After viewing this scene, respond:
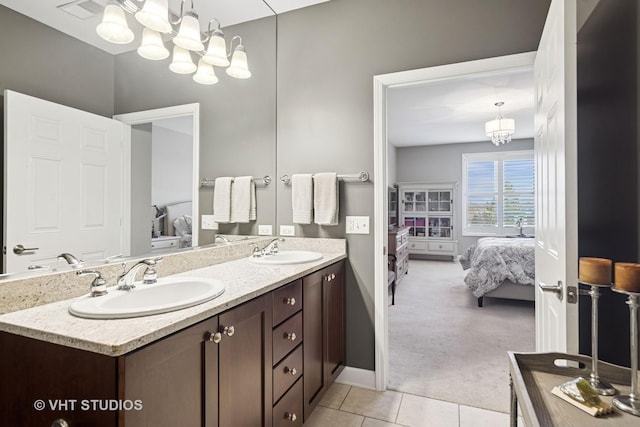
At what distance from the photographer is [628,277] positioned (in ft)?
2.62

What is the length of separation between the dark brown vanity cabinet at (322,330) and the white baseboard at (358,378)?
0.07m

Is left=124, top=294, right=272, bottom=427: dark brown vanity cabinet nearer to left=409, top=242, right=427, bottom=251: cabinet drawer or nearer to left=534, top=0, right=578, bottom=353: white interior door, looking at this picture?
left=534, top=0, right=578, bottom=353: white interior door

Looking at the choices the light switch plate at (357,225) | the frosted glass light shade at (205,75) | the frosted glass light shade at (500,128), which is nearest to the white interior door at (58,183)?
the frosted glass light shade at (205,75)

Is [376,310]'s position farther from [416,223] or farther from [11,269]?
[416,223]

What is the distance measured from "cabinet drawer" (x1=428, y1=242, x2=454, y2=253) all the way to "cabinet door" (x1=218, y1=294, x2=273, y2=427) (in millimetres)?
6524

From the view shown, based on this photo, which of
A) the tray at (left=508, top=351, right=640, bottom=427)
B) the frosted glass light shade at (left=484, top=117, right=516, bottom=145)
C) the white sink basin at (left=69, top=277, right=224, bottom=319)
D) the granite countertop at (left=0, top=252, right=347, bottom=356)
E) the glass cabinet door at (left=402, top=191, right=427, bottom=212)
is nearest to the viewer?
the tray at (left=508, top=351, right=640, bottom=427)

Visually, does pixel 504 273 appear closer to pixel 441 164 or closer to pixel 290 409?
pixel 290 409

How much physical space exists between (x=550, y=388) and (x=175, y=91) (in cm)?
194

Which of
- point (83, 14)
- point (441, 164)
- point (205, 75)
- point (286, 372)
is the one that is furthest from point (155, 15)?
point (441, 164)

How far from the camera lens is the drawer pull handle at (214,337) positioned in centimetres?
110

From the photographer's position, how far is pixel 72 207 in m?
1.19

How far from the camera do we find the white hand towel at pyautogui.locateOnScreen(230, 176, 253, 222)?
92.3 inches

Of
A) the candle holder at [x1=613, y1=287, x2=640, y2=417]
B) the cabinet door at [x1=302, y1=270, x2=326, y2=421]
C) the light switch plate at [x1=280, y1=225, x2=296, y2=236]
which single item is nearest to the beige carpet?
the cabinet door at [x1=302, y1=270, x2=326, y2=421]

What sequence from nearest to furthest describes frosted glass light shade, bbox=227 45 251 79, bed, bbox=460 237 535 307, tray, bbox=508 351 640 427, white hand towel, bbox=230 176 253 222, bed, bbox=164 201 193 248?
tray, bbox=508 351 640 427 < bed, bbox=164 201 193 248 < frosted glass light shade, bbox=227 45 251 79 < white hand towel, bbox=230 176 253 222 < bed, bbox=460 237 535 307
